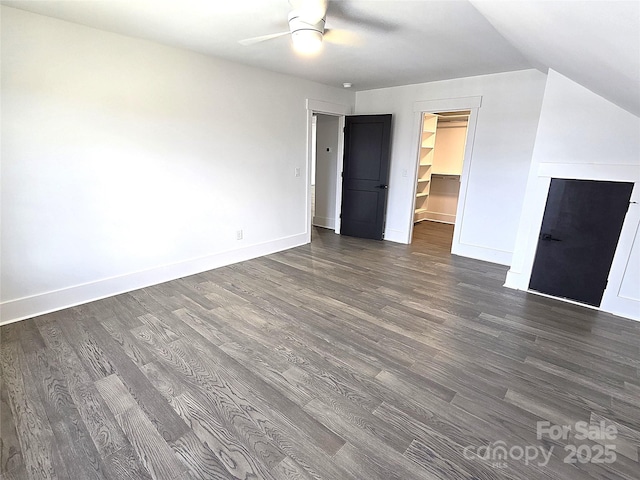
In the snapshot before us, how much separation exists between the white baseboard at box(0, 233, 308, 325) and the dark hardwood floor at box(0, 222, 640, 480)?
12cm

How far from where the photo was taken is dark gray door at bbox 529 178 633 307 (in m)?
3.00

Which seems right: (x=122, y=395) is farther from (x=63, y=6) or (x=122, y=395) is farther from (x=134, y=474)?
(x=63, y=6)

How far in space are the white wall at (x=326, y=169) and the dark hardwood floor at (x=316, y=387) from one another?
304 centimetres

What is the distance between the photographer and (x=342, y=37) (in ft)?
9.09

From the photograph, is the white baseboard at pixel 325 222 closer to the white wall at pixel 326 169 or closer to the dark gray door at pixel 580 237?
the white wall at pixel 326 169

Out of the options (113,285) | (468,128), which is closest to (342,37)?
(468,128)

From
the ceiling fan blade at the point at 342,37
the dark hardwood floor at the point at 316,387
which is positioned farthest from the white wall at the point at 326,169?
the dark hardwood floor at the point at 316,387

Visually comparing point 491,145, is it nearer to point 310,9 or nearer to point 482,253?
point 482,253

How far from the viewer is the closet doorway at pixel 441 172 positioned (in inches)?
259

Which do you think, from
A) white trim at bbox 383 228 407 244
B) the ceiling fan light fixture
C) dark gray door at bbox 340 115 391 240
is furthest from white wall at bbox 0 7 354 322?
white trim at bbox 383 228 407 244

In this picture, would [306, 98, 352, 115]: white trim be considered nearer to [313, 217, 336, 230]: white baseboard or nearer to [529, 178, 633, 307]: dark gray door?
[313, 217, 336, 230]: white baseboard

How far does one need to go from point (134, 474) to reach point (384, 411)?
4.22 feet

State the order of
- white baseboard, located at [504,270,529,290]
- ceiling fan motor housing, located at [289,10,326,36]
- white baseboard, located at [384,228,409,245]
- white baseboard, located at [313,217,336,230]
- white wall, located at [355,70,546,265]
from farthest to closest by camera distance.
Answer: white baseboard, located at [313,217,336,230] → white baseboard, located at [384,228,409,245] → white wall, located at [355,70,546,265] → white baseboard, located at [504,270,529,290] → ceiling fan motor housing, located at [289,10,326,36]

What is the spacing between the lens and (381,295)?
3.35 meters
